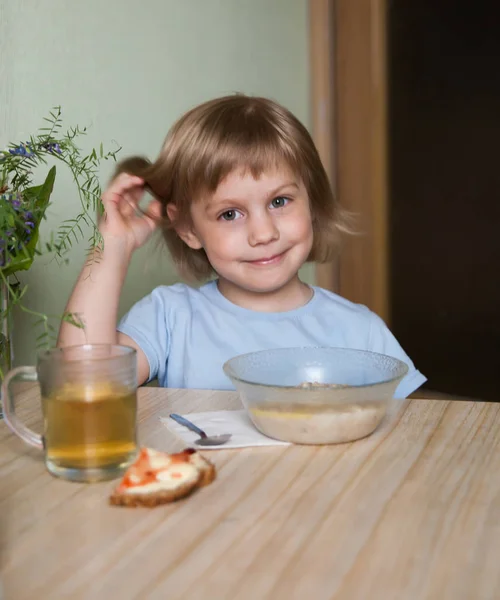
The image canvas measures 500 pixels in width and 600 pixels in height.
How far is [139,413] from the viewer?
930 millimetres

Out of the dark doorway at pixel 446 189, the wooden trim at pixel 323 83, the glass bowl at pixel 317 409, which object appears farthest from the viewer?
the dark doorway at pixel 446 189

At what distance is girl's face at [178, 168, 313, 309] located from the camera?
1262 millimetres

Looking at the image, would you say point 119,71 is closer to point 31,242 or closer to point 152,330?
point 152,330

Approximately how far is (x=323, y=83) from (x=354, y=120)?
0.64ft

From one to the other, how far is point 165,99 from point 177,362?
2.35 ft

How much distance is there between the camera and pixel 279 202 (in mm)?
1310

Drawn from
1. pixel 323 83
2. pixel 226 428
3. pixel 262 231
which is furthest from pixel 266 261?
pixel 323 83

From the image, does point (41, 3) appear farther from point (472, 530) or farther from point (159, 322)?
point (472, 530)

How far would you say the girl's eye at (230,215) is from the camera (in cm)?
129

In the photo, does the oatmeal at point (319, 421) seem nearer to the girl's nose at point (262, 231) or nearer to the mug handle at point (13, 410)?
the mug handle at point (13, 410)

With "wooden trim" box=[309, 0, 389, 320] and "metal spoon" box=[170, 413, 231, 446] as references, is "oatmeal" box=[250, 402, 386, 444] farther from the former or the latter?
"wooden trim" box=[309, 0, 389, 320]

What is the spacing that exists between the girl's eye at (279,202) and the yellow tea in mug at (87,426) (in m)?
0.66

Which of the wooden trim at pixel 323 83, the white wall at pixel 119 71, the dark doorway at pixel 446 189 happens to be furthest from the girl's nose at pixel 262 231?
the dark doorway at pixel 446 189

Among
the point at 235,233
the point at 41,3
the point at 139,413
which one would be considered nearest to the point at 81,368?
the point at 139,413
